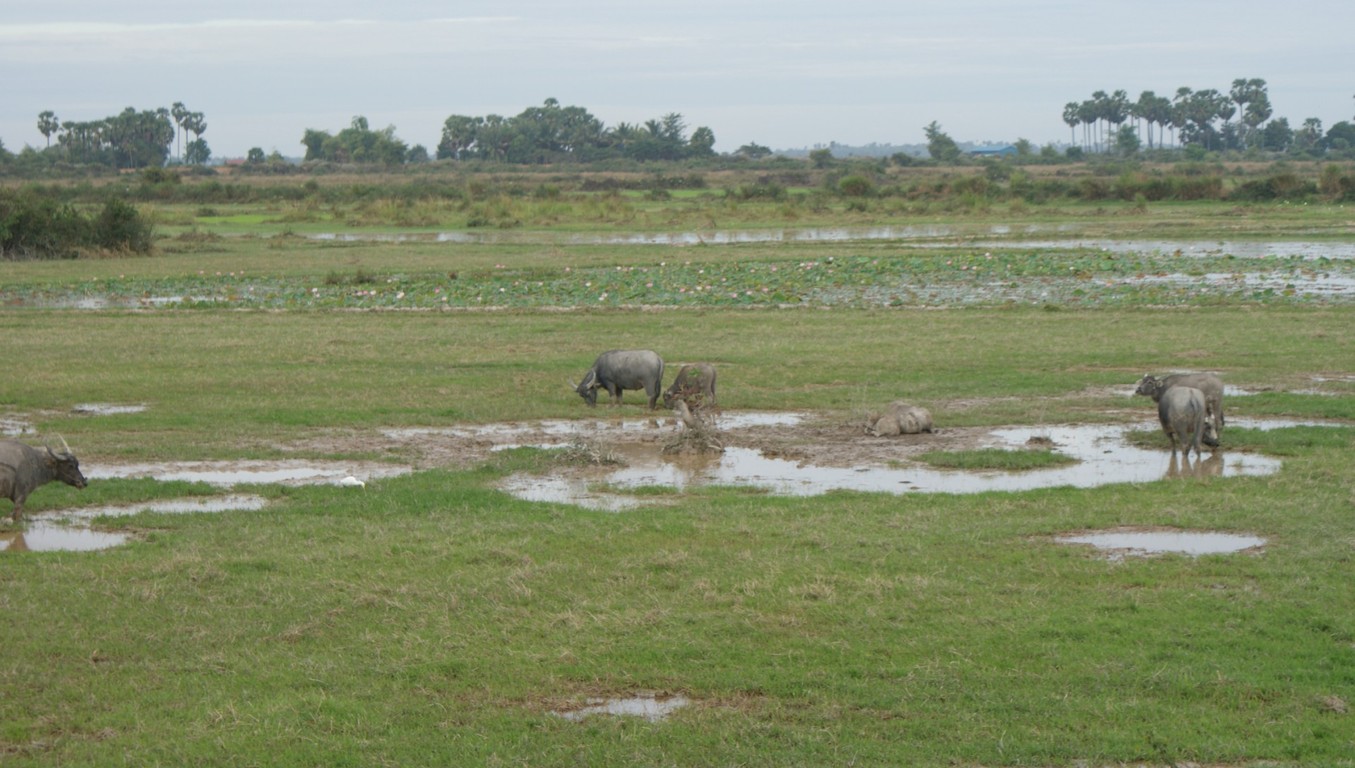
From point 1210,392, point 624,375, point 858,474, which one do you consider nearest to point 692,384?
point 624,375

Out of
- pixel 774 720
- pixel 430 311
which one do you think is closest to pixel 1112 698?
pixel 774 720

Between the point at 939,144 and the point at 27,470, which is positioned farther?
the point at 939,144

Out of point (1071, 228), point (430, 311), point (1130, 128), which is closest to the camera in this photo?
point (430, 311)

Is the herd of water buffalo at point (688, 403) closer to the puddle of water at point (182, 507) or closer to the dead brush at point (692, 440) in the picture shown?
the puddle of water at point (182, 507)

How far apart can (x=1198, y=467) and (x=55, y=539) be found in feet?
34.0

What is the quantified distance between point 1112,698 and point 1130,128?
16850 centimetres

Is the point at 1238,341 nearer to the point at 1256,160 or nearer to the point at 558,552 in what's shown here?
the point at 558,552

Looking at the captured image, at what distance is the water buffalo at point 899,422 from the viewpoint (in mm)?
14406

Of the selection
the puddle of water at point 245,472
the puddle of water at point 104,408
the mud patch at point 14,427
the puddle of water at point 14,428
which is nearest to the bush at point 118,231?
the puddle of water at point 104,408

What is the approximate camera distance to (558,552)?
973 cm

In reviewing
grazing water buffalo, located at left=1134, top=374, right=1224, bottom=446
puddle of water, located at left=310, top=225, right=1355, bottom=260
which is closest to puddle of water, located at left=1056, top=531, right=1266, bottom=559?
grazing water buffalo, located at left=1134, top=374, right=1224, bottom=446

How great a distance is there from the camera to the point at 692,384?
51.8 ft

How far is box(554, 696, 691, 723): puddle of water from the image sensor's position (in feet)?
22.4

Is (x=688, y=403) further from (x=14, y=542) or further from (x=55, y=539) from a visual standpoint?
(x=14, y=542)
